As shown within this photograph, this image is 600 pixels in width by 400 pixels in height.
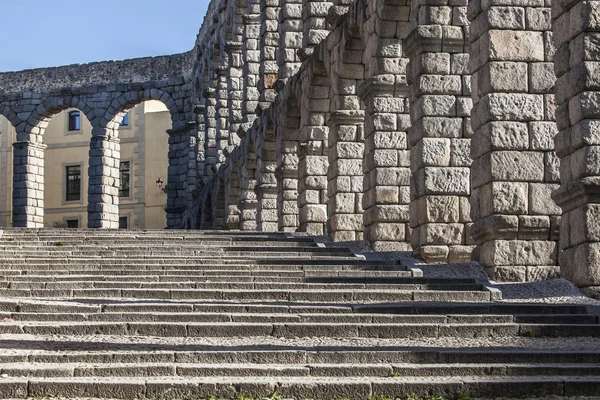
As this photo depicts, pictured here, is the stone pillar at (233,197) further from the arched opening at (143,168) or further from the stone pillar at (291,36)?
the arched opening at (143,168)

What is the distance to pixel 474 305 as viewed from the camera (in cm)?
1035

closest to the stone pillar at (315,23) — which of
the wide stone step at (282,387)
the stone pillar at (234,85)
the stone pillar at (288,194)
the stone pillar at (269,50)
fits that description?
the stone pillar at (288,194)

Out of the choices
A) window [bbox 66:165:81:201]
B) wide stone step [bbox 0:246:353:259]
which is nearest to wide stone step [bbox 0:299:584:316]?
wide stone step [bbox 0:246:353:259]

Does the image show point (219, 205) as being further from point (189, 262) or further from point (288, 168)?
point (189, 262)

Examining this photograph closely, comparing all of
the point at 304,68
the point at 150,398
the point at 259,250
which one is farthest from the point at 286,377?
the point at 304,68

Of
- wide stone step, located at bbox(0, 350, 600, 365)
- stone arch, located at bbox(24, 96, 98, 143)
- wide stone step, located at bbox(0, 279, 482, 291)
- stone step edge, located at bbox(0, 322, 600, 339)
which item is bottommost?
wide stone step, located at bbox(0, 350, 600, 365)

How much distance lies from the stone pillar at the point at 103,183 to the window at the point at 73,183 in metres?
6.05

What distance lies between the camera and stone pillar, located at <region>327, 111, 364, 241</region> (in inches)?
709

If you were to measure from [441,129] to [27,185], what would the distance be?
84.9 feet

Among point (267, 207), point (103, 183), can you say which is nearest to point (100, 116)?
point (103, 183)

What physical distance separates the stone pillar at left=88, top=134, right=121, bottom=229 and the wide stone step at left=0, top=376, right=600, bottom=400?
97.1 ft

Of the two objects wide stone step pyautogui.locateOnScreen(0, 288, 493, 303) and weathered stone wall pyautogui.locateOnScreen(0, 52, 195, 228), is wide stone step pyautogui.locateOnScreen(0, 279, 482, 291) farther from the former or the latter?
weathered stone wall pyautogui.locateOnScreen(0, 52, 195, 228)

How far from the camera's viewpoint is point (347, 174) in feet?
59.4

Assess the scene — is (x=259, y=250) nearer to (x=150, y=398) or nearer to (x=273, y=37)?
(x=150, y=398)
